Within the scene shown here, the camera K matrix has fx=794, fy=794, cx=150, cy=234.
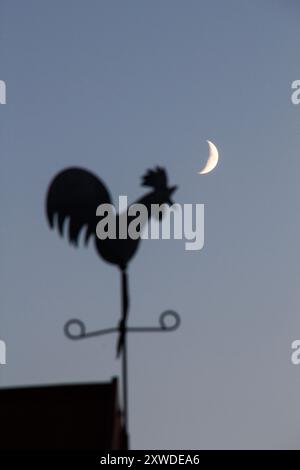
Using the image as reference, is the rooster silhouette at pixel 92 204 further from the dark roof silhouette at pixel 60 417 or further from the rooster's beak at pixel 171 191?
the dark roof silhouette at pixel 60 417

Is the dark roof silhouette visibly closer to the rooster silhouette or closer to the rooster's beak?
the rooster silhouette

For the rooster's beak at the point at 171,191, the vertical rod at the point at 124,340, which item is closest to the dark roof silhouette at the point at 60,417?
the vertical rod at the point at 124,340

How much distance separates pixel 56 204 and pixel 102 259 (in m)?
0.61

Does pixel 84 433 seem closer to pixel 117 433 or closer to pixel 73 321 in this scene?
pixel 117 433

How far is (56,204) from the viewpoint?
17.4 feet

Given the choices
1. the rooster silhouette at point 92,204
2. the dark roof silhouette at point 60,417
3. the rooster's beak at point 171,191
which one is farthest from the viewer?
the rooster's beak at point 171,191

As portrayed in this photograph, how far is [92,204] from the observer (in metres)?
5.44

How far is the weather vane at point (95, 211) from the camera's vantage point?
15.2ft

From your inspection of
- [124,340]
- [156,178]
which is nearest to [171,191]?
[156,178]

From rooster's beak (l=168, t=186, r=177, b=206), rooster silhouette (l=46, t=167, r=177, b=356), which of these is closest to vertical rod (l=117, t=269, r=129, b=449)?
rooster silhouette (l=46, t=167, r=177, b=356)

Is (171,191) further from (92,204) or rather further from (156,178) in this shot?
(92,204)

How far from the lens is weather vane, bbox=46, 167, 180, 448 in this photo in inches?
182

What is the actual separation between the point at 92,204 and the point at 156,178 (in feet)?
1.88
